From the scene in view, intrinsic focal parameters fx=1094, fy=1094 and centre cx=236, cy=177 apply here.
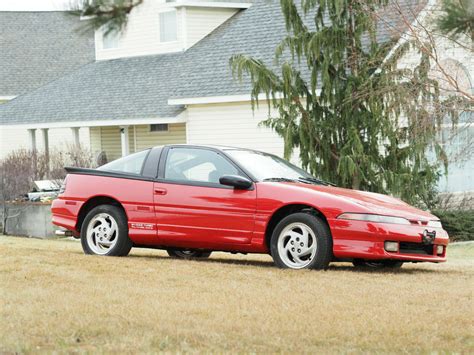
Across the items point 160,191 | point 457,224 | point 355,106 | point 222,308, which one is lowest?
point 457,224

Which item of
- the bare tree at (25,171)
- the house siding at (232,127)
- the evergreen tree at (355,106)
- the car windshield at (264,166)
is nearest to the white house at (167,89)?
the house siding at (232,127)

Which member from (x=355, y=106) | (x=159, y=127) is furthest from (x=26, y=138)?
(x=355, y=106)

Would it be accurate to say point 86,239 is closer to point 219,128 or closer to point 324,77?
point 324,77

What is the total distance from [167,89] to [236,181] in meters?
18.4

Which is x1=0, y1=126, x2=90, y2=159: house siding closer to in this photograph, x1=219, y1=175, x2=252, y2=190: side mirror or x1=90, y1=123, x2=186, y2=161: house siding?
x1=90, y1=123, x2=186, y2=161: house siding

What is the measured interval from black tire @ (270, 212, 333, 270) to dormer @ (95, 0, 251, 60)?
67.3 ft

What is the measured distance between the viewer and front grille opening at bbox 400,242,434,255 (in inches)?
472

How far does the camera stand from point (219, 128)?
27859 millimetres

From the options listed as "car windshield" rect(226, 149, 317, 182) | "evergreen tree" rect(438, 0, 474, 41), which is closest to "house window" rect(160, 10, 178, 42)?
"car windshield" rect(226, 149, 317, 182)

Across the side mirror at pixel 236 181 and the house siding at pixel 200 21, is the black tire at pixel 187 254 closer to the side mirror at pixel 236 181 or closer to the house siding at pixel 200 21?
the side mirror at pixel 236 181

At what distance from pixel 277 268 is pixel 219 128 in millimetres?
16035

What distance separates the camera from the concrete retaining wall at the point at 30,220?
25.6 m

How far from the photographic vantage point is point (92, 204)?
13375 millimetres

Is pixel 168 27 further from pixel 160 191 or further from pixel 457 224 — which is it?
pixel 160 191
